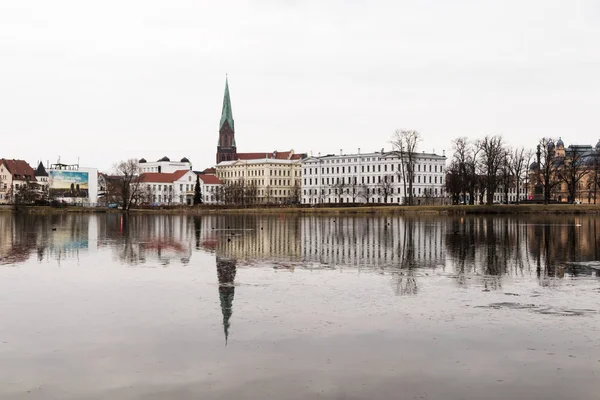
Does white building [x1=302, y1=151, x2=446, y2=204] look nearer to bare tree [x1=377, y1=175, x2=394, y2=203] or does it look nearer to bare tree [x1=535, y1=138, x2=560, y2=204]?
bare tree [x1=377, y1=175, x2=394, y2=203]

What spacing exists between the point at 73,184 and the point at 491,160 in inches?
3953

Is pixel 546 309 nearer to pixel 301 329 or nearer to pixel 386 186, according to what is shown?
pixel 301 329

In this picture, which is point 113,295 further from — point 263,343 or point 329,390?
point 329,390

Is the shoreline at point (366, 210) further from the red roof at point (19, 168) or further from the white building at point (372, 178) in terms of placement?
the red roof at point (19, 168)

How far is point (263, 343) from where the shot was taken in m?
13.9

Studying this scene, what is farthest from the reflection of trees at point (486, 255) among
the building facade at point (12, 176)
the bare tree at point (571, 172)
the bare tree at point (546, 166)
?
the building facade at point (12, 176)

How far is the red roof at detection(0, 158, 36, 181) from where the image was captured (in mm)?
172913

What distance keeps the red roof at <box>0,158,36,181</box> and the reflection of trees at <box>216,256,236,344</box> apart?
158458 millimetres

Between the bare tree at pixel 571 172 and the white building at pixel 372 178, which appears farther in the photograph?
the white building at pixel 372 178

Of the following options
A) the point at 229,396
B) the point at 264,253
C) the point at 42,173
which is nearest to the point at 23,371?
the point at 229,396

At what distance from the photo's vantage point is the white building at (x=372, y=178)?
6594 inches

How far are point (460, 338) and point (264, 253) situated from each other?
1977cm

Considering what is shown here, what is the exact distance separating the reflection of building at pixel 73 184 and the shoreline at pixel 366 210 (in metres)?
24.6

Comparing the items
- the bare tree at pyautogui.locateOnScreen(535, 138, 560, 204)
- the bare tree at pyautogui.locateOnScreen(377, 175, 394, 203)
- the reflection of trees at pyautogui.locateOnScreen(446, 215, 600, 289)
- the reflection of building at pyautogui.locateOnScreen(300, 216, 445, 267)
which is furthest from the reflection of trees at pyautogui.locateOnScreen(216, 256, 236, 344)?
the bare tree at pyautogui.locateOnScreen(377, 175, 394, 203)
